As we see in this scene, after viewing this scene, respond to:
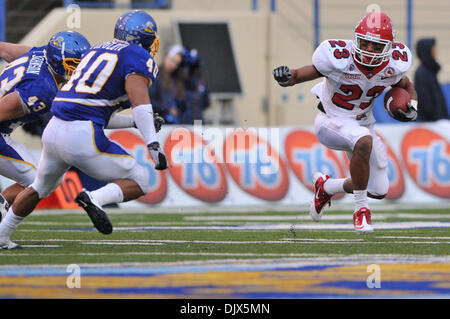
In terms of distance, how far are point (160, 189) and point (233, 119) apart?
169 inches

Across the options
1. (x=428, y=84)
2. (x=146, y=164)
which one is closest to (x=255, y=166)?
(x=146, y=164)

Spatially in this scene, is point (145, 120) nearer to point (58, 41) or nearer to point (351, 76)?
point (58, 41)

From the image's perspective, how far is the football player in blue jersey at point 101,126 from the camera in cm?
573

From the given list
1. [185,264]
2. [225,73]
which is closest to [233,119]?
[225,73]

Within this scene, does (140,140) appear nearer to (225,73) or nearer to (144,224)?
(144,224)

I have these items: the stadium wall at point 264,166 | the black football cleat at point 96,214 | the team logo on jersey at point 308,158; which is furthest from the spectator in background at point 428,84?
the black football cleat at point 96,214

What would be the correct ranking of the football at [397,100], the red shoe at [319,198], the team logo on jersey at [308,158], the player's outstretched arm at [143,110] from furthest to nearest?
the team logo on jersey at [308,158]
the red shoe at [319,198]
the football at [397,100]
the player's outstretched arm at [143,110]

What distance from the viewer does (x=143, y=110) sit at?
5719 millimetres

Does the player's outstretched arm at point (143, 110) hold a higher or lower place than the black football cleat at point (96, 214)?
higher

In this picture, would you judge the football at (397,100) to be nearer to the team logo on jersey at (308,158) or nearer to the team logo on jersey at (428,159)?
the team logo on jersey at (308,158)

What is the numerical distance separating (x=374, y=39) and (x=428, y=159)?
16.4ft

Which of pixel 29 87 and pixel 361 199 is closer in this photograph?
pixel 29 87

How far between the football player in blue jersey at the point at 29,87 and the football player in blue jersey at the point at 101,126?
0.53 metres

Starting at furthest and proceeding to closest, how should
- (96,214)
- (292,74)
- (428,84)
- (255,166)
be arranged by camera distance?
(428,84) → (255,166) → (292,74) → (96,214)
